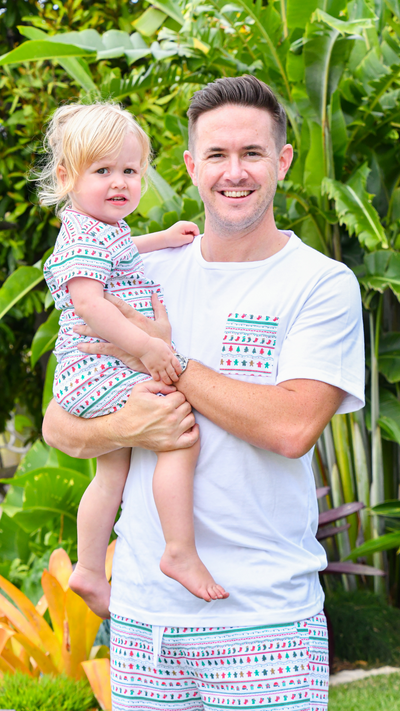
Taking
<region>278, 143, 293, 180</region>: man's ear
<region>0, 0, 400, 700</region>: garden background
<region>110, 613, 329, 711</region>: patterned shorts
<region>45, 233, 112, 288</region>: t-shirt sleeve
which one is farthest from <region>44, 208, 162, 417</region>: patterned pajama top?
<region>0, 0, 400, 700</region>: garden background

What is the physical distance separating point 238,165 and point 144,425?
0.66 m

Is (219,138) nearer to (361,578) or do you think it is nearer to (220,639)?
(220,639)

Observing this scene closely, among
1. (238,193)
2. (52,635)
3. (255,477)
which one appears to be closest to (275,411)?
(255,477)

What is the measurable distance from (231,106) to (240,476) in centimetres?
88

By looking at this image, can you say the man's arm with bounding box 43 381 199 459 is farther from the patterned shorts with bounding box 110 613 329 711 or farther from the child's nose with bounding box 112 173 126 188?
the child's nose with bounding box 112 173 126 188

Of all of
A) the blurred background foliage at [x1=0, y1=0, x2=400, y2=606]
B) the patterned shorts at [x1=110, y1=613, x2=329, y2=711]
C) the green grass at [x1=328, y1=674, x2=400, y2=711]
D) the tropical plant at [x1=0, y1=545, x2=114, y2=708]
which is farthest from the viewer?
the blurred background foliage at [x1=0, y1=0, x2=400, y2=606]

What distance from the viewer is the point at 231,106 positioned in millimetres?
1598

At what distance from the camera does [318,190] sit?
3.79 meters

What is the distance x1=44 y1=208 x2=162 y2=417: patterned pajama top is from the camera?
1.69 meters

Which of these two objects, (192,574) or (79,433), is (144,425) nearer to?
(79,433)

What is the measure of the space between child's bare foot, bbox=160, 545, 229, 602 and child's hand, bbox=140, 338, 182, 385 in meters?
0.40

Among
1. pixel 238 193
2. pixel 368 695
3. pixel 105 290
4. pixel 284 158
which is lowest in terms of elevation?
Answer: pixel 368 695

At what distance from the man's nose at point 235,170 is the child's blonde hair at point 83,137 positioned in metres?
0.34

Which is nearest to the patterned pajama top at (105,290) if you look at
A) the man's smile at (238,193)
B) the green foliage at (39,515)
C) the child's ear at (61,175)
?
the child's ear at (61,175)
